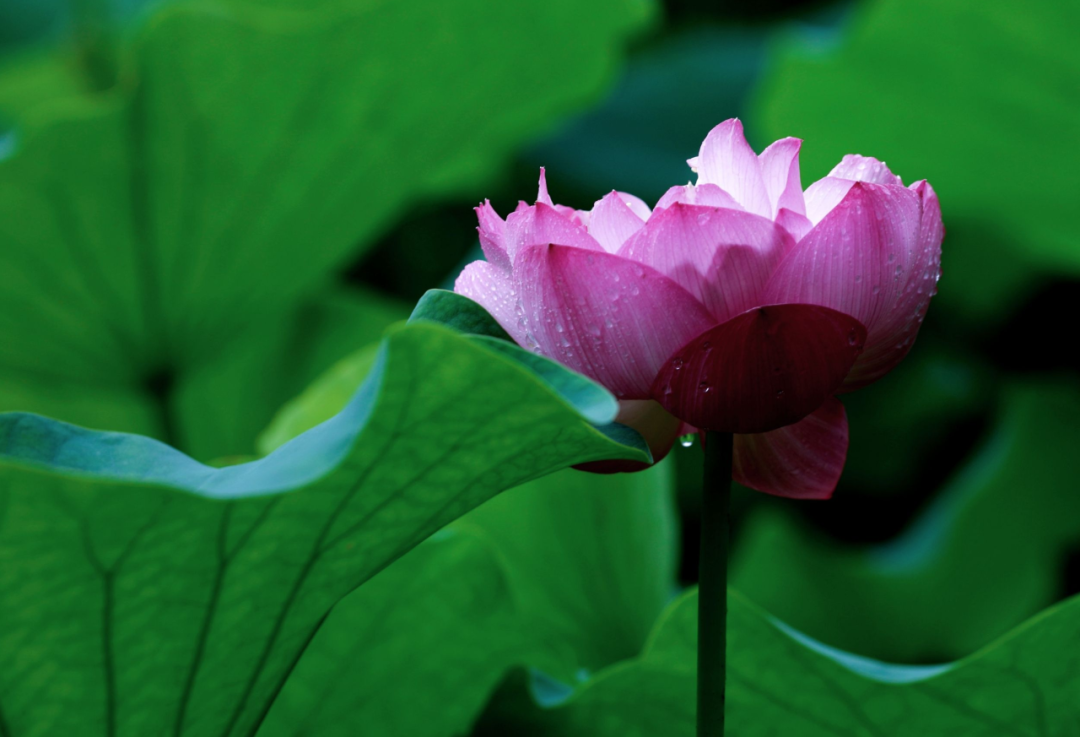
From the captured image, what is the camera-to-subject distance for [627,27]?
78cm

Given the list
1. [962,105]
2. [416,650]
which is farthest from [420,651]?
[962,105]

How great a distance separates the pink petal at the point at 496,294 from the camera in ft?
0.88

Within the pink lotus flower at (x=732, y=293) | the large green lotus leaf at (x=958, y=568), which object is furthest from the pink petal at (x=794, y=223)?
the large green lotus leaf at (x=958, y=568)

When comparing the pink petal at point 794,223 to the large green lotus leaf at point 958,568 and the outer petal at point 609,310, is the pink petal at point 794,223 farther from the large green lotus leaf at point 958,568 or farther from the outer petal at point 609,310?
the large green lotus leaf at point 958,568

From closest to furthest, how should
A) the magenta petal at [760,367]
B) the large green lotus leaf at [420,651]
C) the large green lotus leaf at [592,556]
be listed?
the magenta petal at [760,367], the large green lotus leaf at [420,651], the large green lotus leaf at [592,556]

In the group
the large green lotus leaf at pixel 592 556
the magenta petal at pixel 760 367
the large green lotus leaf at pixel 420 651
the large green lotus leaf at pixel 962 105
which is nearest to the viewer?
the magenta petal at pixel 760 367

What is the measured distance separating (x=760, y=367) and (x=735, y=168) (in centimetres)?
6

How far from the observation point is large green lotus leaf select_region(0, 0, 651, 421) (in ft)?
1.98

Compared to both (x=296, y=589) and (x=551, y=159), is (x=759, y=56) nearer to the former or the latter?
(x=551, y=159)

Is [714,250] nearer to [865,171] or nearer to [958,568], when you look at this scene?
[865,171]

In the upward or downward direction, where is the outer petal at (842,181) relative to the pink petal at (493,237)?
upward

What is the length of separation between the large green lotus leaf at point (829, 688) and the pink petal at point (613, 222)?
15 centimetres

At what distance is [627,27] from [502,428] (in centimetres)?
61

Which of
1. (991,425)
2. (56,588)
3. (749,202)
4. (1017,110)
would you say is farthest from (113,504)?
(991,425)
